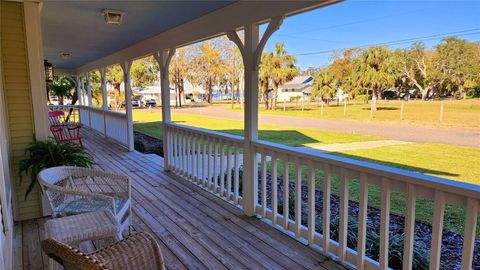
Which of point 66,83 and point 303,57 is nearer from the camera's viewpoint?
point 303,57

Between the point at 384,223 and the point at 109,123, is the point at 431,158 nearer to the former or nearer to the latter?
the point at 384,223

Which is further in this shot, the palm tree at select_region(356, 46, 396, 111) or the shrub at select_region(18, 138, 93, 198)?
the palm tree at select_region(356, 46, 396, 111)

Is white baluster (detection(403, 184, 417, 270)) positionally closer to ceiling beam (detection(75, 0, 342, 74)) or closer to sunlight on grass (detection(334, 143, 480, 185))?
ceiling beam (detection(75, 0, 342, 74))

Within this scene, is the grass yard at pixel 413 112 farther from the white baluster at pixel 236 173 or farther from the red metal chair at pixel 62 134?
the red metal chair at pixel 62 134

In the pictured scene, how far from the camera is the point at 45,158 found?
322 centimetres

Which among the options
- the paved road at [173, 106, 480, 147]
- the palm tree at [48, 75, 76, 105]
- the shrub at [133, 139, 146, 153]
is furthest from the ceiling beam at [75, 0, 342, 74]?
the palm tree at [48, 75, 76, 105]

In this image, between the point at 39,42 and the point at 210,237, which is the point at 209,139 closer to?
the point at 210,237

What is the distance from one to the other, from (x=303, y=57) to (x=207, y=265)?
9866 millimetres

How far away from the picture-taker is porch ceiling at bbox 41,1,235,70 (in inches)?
134

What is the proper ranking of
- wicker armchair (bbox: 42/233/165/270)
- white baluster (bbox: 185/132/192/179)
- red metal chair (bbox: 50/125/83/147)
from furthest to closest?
red metal chair (bbox: 50/125/83/147), white baluster (bbox: 185/132/192/179), wicker armchair (bbox: 42/233/165/270)

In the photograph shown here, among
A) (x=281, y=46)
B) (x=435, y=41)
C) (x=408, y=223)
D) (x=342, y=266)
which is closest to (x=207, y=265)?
(x=342, y=266)

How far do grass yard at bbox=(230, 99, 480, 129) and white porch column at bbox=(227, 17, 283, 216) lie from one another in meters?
3.10

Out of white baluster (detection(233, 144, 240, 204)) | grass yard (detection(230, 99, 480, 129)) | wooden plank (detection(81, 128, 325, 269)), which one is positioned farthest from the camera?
grass yard (detection(230, 99, 480, 129))

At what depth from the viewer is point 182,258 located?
8.48 ft
